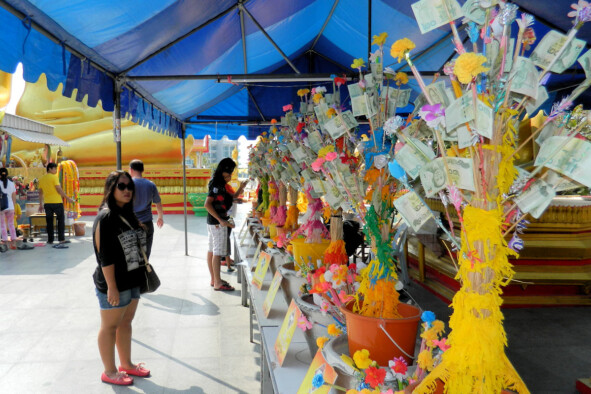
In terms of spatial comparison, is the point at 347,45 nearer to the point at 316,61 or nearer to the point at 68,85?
the point at 316,61

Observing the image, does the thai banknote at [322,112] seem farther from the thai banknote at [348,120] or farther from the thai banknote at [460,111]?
the thai banknote at [460,111]

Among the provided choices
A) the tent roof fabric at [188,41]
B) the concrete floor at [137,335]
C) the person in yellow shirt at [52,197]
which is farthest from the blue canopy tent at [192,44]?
the person in yellow shirt at [52,197]

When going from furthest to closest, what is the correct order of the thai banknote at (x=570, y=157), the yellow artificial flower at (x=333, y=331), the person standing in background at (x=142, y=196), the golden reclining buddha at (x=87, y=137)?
the golden reclining buddha at (x=87, y=137) → the person standing in background at (x=142, y=196) → the yellow artificial flower at (x=333, y=331) → the thai banknote at (x=570, y=157)

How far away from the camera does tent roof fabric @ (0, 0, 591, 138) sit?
2092 millimetres

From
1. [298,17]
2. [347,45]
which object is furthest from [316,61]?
[298,17]

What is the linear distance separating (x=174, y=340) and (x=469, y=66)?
3.08m

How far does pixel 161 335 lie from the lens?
3426 millimetres

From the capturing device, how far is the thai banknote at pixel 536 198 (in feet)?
2.77

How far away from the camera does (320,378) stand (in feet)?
3.63

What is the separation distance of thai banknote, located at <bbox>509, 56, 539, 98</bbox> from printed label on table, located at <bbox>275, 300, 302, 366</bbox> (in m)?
1.01

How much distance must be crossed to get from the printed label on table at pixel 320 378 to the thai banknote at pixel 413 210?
1.47 feet

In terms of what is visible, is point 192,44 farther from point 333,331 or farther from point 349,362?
point 349,362

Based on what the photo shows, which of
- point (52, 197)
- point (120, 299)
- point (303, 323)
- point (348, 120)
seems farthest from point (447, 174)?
point (52, 197)

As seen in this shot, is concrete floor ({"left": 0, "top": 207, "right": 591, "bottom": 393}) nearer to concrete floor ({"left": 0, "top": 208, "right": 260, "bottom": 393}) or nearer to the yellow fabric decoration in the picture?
concrete floor ({"left": 0, "top": 208, "right": 260, "bottom": 393})
